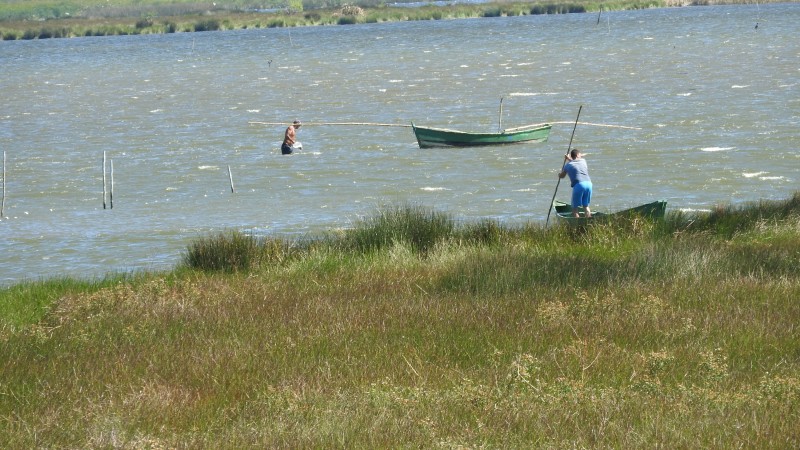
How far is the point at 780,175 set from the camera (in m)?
29.0

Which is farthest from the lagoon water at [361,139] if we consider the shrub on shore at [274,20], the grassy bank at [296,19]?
the shrub on shore at [274,20]

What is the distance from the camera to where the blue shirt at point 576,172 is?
20.8 m

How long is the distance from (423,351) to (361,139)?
31.2m

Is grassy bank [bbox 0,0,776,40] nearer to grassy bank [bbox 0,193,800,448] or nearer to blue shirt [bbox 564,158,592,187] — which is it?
blue shirt [bbox 564,158,592,187]

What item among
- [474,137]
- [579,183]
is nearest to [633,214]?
[579,183]

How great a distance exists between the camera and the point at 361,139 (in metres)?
41.1

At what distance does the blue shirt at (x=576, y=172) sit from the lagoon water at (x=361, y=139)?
291 centimetres

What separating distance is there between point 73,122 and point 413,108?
14.2 meters

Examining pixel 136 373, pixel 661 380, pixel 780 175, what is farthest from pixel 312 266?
pixel 780 175

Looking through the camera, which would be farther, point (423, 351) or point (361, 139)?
point (361, 139)

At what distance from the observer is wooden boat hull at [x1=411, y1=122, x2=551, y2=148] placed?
118ft

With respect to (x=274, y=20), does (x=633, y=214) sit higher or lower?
higher

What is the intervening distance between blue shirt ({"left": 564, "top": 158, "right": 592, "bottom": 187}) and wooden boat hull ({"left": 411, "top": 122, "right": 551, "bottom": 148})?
1455 cm

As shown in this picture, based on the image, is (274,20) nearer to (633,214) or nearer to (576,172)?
(576,172)
